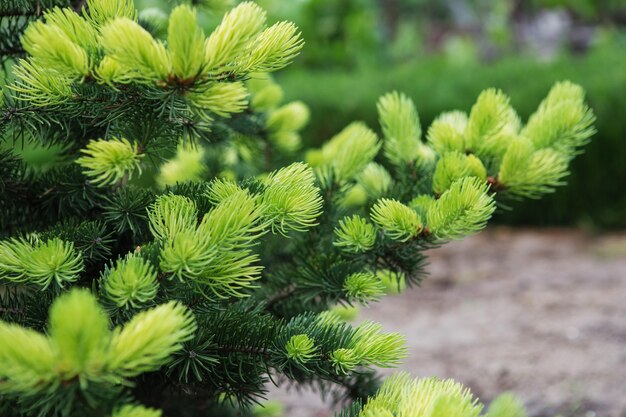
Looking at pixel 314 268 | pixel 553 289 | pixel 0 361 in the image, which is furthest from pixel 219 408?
pixel 553 289

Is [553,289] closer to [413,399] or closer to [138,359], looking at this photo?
[413,399]

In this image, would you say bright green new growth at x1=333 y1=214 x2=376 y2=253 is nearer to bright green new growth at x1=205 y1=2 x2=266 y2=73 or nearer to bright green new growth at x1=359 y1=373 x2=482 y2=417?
bright green new growth at x1=359 y1=373 x2=482 y2=417

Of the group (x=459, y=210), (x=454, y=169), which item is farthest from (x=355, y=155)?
(x=459, y=210)

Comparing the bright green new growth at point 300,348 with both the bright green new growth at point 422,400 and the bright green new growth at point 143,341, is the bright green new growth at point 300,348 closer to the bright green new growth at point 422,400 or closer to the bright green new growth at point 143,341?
the bright green new growth at point 422,400

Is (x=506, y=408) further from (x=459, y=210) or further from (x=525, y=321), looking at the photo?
(x=525, y=321)

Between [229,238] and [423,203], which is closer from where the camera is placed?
[229,238]

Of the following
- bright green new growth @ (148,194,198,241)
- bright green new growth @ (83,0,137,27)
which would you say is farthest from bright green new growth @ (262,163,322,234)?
bright green new growth @ (83,0,137,27)

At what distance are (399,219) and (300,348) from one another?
10.2 inches

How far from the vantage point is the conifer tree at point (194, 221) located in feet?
2.56

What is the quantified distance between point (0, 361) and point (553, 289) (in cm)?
354

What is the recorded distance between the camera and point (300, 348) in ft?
3.23

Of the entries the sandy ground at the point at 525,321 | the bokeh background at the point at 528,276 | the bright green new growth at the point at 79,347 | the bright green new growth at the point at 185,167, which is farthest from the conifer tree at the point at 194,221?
the sandy ground at the point at 525,321

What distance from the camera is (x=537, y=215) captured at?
5.24 meters

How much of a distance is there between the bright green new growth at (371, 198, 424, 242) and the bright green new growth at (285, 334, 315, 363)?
0.22 meters
